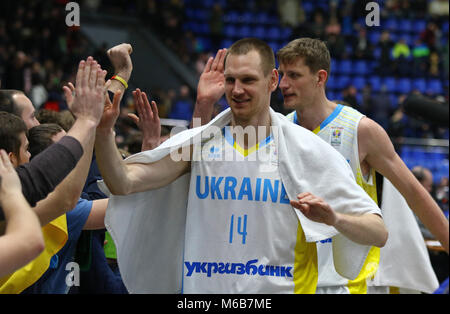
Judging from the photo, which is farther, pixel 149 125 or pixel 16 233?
pixel 149 125

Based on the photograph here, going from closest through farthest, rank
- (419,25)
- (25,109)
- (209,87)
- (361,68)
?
(209,87) → (25,109) → (361,68) → (419,25)

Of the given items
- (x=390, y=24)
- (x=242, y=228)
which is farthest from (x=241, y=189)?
(x=390, y=24)

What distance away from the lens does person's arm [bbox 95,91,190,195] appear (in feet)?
10.6

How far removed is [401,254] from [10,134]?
2.96 meters

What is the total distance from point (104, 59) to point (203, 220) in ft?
38.6

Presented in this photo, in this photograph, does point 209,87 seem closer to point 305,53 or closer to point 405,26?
point 305,53

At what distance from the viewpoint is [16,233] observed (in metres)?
2.38

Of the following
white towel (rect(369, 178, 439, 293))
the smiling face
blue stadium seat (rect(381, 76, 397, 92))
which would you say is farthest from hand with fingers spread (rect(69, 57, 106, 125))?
blue stadium seat (rect(381, 76, 397, 92))

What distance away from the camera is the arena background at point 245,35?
16.3m

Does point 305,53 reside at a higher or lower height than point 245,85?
higher

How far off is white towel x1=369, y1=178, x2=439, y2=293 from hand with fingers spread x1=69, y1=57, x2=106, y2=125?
263 centimetres

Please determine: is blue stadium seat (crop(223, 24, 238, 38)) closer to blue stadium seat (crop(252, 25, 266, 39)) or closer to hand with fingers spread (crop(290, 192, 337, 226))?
blue stadium seat (crop(252, 25, 266, 39))

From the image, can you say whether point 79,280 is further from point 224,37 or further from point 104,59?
point 224,37

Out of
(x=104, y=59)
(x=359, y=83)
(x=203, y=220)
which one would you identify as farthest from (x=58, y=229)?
(x=359, y=83)
